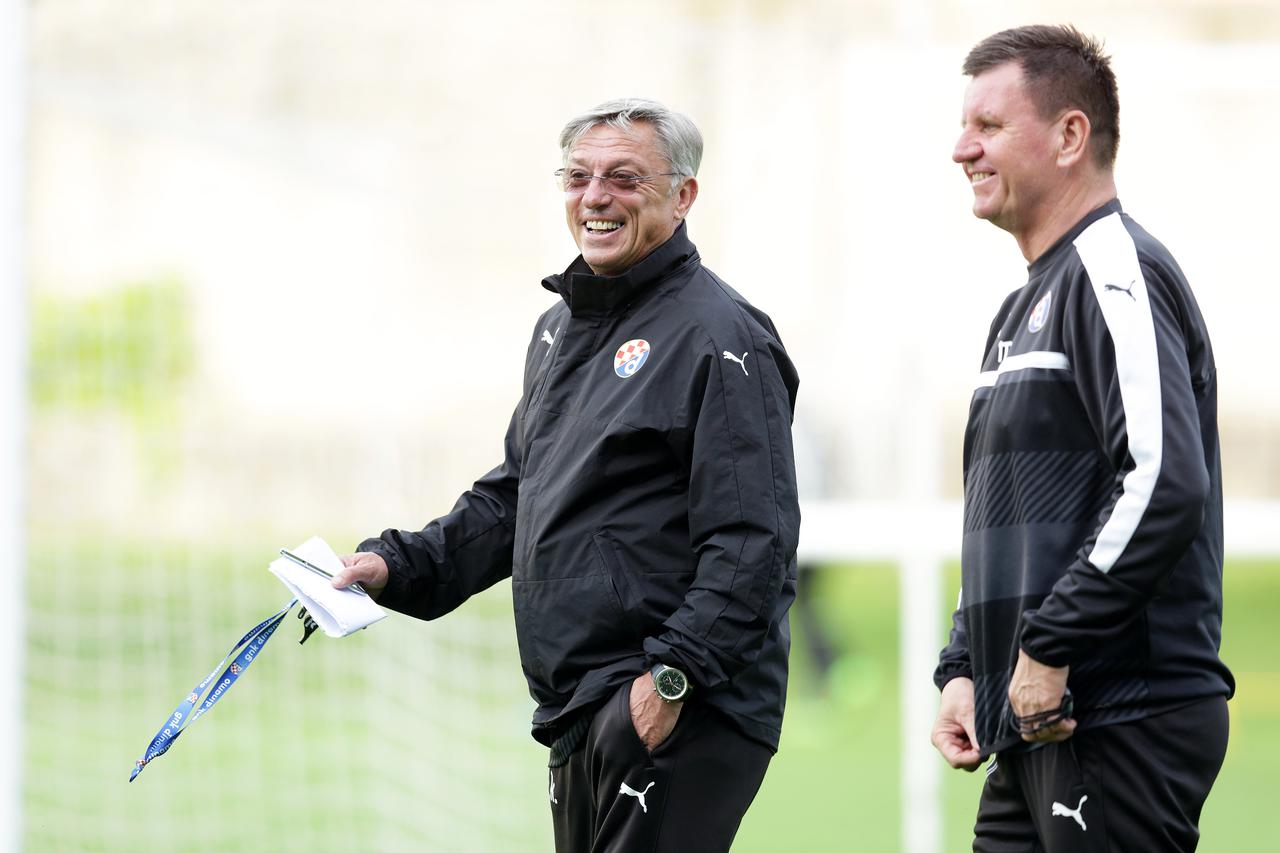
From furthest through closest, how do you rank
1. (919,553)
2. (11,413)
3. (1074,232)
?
(919,553)
(11,413)
(1074,232)

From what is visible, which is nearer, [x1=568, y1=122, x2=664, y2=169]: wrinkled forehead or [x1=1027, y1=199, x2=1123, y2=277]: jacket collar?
[x1=1027, y1=199, x2=1123, y2=277]: jacket collar

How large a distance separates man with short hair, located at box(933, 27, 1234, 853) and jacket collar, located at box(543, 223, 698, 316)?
584mm

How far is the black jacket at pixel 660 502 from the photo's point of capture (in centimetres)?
289

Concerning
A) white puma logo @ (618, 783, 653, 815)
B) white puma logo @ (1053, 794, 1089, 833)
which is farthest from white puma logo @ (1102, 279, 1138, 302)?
white puma logo @ (618, 783, 653, 815)

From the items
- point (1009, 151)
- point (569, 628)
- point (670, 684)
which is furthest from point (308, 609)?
point (1009, 151)

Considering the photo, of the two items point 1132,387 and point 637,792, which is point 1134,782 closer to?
point 1132,387

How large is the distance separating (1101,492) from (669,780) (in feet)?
3.02

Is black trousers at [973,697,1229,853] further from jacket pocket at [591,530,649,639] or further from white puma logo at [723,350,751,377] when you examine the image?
white puma logo at [723,350,751,377]

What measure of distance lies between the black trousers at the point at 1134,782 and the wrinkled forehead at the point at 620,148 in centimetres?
132

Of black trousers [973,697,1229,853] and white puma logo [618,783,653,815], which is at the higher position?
black trousers [973,697,1229,853]

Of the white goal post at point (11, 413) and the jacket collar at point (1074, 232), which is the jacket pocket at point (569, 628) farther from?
the white goal post at point (11, 413)

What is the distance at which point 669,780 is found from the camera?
293 cm

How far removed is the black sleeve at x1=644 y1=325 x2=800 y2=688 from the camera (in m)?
2.84

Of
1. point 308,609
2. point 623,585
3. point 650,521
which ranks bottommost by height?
point 308,609
